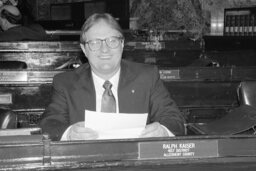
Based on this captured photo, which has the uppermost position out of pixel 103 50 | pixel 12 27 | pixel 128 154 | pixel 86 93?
pixel 12 27

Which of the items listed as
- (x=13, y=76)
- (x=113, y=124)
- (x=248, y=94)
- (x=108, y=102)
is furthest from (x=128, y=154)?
(x=13, y=76)

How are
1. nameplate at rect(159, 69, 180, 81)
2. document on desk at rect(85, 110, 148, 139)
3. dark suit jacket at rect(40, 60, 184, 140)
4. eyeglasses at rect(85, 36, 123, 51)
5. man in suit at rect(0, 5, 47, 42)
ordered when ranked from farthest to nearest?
man in suit at rect(0, 5, 47, 42), nameplate at rect(159, 69, 180, 81), dark suit jacket at rect(40, 60, 184, 140), eyeglasses at rect(85, 36, 123, 51), document on desk at rect(85, 110, 148, 139)

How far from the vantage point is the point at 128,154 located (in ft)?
4.02

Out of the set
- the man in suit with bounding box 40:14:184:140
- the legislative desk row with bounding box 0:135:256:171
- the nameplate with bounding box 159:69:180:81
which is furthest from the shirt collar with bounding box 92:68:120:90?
the nameplate with bounding box 159:69:180:81

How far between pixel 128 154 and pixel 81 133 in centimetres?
37

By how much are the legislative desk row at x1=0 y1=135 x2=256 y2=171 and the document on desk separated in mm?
234

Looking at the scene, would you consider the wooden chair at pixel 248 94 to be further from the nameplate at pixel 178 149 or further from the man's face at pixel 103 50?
the nameplate at pixel 178 149

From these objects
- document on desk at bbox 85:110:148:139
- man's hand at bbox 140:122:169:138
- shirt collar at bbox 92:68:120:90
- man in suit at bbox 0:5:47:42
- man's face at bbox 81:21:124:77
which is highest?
man in suit at bbox 0:5:47:42

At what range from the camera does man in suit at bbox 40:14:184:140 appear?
2016 mm

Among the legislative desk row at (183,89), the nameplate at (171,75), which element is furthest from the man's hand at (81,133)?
the nameplate at (171,75)

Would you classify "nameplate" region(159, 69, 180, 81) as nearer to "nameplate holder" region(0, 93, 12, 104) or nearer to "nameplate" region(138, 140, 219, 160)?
"nameplate holder" region(0, 93, 12, 104)

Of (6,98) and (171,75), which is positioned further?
(171,75)

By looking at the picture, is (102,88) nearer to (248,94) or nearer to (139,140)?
(248,94)

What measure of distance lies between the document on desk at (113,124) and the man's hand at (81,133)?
2 centimetres
